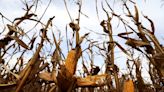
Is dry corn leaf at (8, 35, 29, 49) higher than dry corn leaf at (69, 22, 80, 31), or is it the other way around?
dry corn leaf at (69, 22, 80, 31)

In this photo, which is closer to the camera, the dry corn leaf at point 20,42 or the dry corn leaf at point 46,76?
the dry corn leaf at point 46,76

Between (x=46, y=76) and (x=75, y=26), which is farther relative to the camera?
(x=75, y=26)

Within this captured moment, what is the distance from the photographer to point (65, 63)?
129cm

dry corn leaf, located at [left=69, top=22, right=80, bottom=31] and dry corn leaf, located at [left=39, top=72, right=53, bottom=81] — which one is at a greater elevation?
dry corn leaf, located at [left=69, top=22, right=80, bottom=31]

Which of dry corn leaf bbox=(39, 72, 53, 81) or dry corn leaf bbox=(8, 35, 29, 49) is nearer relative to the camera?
dry corn leaf bbox=(39, 72, 53, 81)

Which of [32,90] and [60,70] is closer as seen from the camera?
[60,70]

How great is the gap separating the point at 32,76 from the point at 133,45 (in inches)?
26.2

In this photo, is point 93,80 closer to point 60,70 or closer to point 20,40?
point 60,70

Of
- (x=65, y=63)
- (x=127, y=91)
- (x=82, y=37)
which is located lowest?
(x=127, y=91)

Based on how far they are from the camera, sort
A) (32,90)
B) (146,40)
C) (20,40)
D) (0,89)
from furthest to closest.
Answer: (32,90)
(146,40)
(20,40)
(0,89)

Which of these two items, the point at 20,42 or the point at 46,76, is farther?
the point at 20,42

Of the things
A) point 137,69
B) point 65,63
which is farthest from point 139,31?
point 65,63

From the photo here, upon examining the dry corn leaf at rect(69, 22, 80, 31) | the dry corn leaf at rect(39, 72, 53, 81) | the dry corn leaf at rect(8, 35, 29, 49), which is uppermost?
the dry corn leaf at rect(69, 22, 80, 31)

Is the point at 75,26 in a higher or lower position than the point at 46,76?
higher
